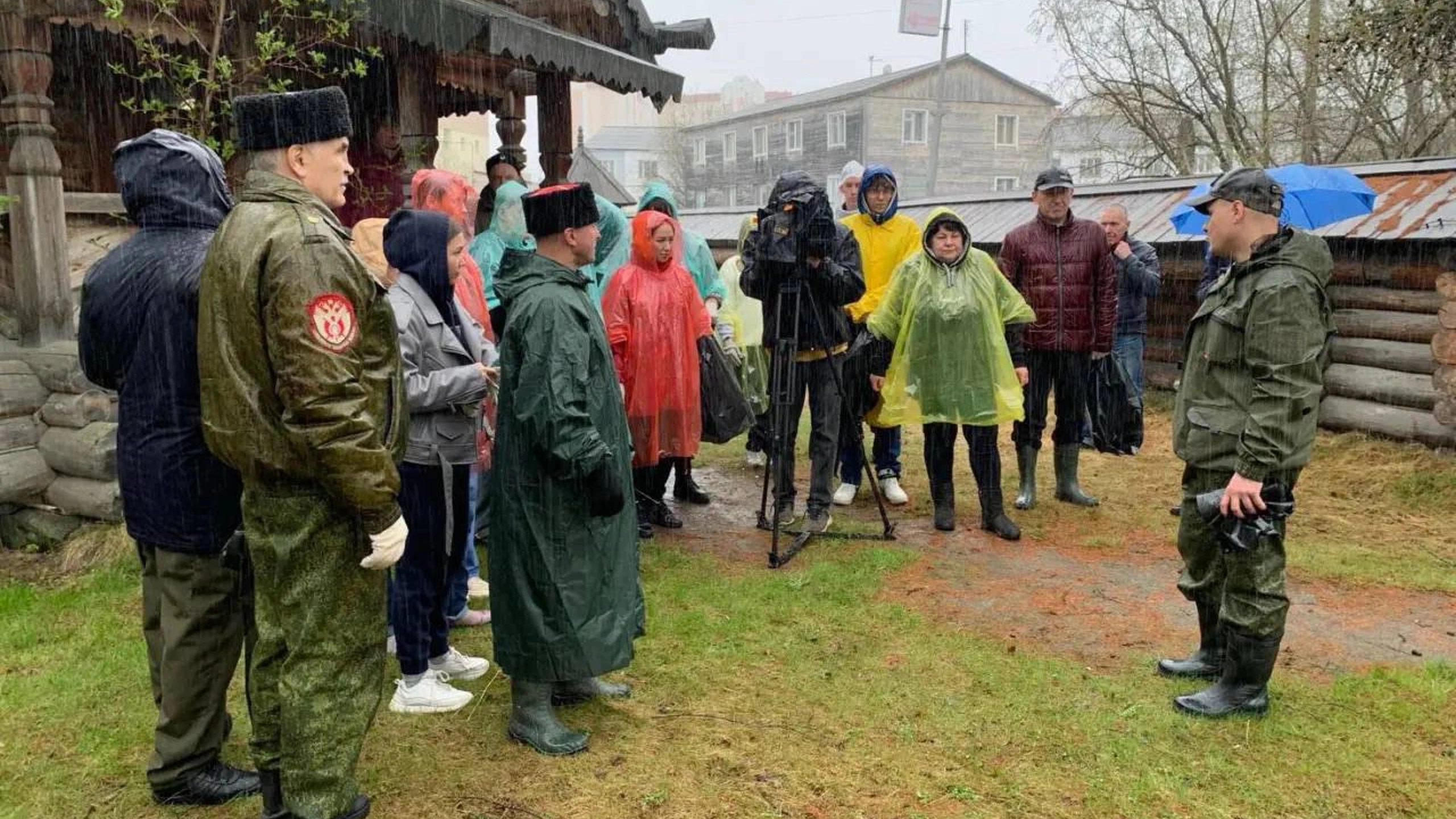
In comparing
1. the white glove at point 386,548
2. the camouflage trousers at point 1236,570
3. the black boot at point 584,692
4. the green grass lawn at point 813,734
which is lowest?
the green grass lawn at point 813,734

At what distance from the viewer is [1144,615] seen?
482 centimetres

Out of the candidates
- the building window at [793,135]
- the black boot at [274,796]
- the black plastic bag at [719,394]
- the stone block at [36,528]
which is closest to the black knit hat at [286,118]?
the black boot at [274,796]

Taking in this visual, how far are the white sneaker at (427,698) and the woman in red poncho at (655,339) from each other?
6.84ft

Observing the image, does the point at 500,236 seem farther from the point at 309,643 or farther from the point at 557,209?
the point at 309,643

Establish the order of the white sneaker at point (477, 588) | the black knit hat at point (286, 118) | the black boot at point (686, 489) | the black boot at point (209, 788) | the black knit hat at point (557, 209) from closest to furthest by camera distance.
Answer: the black knit hat at point (286, 118) → the black boot at point (209, 788) → the black knit hat at point (557, 209) → the white sneaker at point (477, 588) → the black boot at point (686, 489)

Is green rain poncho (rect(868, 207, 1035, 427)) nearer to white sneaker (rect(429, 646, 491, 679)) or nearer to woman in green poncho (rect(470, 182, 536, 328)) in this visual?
woman in green poncho (rect(470, 182, 536, 328))

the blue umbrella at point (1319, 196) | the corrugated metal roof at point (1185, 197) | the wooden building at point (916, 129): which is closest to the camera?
the blue umbrella at point (1319, 196)

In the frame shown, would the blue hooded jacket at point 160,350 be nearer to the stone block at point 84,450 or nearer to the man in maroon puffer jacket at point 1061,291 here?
the stone block at point 84,450

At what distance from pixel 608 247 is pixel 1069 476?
3.47 m

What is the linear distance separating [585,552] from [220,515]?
108 centimetres

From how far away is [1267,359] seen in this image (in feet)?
11.2

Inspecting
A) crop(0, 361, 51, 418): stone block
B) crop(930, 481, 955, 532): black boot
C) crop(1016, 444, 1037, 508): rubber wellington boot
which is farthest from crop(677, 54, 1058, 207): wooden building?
crop(0, 361, 51, 418): stone block

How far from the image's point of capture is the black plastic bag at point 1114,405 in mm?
6664

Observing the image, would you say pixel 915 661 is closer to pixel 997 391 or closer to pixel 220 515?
pixel 997 391
